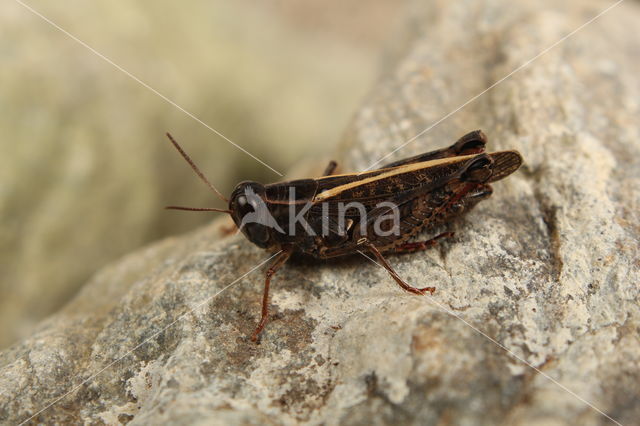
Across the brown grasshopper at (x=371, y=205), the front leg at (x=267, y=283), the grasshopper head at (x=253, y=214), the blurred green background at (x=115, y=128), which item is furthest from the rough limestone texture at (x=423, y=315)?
the blurred green background at (x=115, y=128)

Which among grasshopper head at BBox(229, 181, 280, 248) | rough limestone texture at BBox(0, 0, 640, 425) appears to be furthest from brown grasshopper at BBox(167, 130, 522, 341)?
rough limestone texture at BBox(0, 0, 640, 425)

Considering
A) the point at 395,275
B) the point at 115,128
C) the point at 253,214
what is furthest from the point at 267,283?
the point at 115,128

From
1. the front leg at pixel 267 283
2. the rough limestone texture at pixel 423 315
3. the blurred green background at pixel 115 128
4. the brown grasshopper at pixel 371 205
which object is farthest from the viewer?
the blurred green background at pixel 115 128

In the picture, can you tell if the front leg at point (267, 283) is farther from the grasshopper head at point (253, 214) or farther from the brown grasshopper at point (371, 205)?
the grasshopper head at point (253, 214)

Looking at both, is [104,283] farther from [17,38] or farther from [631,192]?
[631,192]

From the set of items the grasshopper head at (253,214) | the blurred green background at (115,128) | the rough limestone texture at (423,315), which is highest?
the blurred green background at (115,128)

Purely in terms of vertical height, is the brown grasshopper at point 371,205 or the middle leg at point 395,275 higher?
the brown grasshopper at point 371,205

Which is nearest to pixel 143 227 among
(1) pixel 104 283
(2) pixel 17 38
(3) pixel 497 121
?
(1) pixel 104 283
